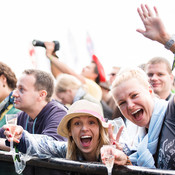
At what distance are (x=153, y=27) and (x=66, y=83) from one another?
278 centimetres

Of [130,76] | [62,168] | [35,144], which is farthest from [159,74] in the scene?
[62,168]

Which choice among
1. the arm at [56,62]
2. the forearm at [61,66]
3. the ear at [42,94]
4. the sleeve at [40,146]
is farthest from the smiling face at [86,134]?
the forearm at [61,66]

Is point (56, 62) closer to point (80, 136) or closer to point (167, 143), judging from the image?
point (80, 136)

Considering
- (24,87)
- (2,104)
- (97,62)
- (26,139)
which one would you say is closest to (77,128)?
(26,139)

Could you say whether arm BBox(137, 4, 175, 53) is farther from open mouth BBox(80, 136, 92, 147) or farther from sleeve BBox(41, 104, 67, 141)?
sleeve BBox(41, 104, 67, 141)

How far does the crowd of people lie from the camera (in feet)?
6.11

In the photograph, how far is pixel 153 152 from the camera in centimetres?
189

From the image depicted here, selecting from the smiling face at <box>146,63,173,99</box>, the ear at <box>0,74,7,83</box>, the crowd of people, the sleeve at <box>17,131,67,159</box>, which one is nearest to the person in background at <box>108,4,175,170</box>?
the crowd of people

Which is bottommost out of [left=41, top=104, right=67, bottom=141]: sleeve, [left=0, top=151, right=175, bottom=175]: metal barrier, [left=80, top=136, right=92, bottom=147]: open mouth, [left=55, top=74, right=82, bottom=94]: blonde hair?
[left=0, top=151, right=175, bottom=175]: metal barrier

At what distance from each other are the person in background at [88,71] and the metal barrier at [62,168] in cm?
240

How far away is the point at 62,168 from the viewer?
1723 millimetres

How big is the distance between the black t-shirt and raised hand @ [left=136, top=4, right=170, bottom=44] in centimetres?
40

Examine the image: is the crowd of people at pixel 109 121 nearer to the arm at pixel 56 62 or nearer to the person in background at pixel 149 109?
the person in background at pixel 149 109

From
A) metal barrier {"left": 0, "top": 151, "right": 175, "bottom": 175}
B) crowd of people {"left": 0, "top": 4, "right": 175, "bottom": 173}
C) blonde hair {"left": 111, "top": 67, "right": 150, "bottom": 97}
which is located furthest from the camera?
blonde hair {"left": 111, "top": 67, "right": 150, "bottom": 97}
